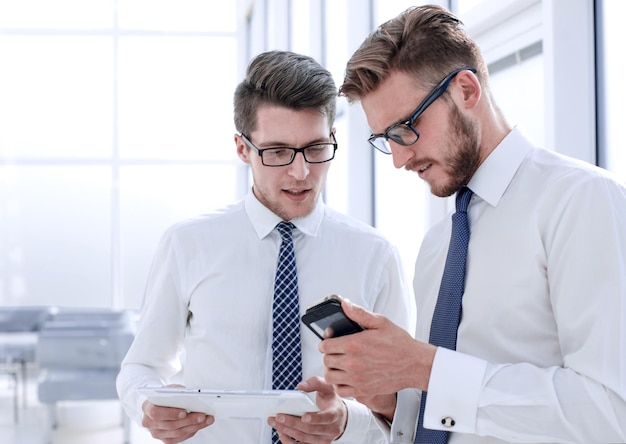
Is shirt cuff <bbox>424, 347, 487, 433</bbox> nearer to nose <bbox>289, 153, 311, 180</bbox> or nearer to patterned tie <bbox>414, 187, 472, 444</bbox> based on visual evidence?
patterned tie <bbox>414, 187, 472, 444</bbox>

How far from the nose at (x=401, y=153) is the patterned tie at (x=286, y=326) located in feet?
1.71

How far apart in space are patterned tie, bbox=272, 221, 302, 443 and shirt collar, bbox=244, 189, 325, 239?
0.20 feet

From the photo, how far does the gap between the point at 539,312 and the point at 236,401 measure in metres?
0.60

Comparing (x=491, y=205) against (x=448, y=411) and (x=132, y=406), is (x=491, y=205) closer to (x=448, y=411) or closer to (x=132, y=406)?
(x=448, y=411)

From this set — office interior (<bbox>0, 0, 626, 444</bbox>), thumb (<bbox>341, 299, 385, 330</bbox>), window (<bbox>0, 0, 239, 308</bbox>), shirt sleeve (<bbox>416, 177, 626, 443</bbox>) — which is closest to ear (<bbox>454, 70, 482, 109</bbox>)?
shirt sleeve (<bbox>416, 177, 626, 443</bbox>)

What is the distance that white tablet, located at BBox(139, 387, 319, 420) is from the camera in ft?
4.90

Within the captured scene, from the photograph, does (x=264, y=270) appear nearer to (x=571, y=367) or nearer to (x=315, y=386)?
(x=315, y=386)

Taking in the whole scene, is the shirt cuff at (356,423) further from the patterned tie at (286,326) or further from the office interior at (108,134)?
the office interior at (108,134)

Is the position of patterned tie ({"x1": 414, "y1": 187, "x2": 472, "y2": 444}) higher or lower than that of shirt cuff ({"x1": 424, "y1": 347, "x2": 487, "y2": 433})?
higher

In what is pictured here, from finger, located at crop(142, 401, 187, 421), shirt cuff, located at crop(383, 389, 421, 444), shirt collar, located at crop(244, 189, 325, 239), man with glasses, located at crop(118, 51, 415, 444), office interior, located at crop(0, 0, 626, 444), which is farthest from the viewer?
office interior, located at crop(0, 0, 626, 444)

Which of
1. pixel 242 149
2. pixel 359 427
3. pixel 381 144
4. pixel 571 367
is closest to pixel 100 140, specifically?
pixel 242 149

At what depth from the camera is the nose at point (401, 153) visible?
1.47 meters

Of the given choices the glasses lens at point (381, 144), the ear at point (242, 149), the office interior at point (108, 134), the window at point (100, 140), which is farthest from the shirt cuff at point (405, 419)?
the window at point (100, 140)

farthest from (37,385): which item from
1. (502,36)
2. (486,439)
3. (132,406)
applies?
(486,439)
